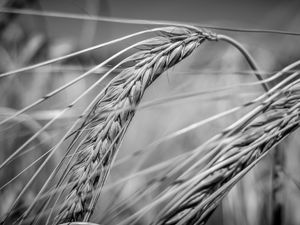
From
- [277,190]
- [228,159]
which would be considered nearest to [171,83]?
[277,190]

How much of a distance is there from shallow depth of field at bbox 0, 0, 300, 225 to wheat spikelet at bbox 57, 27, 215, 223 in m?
0.16

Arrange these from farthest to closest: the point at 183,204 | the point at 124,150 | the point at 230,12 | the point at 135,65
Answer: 1. the point at 124,150
2. the point at 230,12
3. the point at 135,65
4. the point at 183,204

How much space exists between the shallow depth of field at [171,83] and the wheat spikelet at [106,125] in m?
0.16

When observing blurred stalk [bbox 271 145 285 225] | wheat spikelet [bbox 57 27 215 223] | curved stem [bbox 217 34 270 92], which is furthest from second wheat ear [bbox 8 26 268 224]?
blurred stalk [bbox 271 145 285 225]

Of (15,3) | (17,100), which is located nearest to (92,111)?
(15,3)

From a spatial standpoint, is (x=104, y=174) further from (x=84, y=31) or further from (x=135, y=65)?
(x=84, y=31)

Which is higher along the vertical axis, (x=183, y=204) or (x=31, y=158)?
(x=183, y=204)

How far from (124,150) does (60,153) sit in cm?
19

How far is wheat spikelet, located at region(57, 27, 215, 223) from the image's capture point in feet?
1.20

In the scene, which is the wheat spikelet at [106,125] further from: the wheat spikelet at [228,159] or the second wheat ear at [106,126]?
the wheat spikelet at [228,159]

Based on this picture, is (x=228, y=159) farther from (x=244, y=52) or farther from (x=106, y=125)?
(x=244, y=52)

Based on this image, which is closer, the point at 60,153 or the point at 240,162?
the point at 240,162

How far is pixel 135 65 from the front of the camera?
398 millimetres

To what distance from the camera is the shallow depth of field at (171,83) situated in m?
0.64
